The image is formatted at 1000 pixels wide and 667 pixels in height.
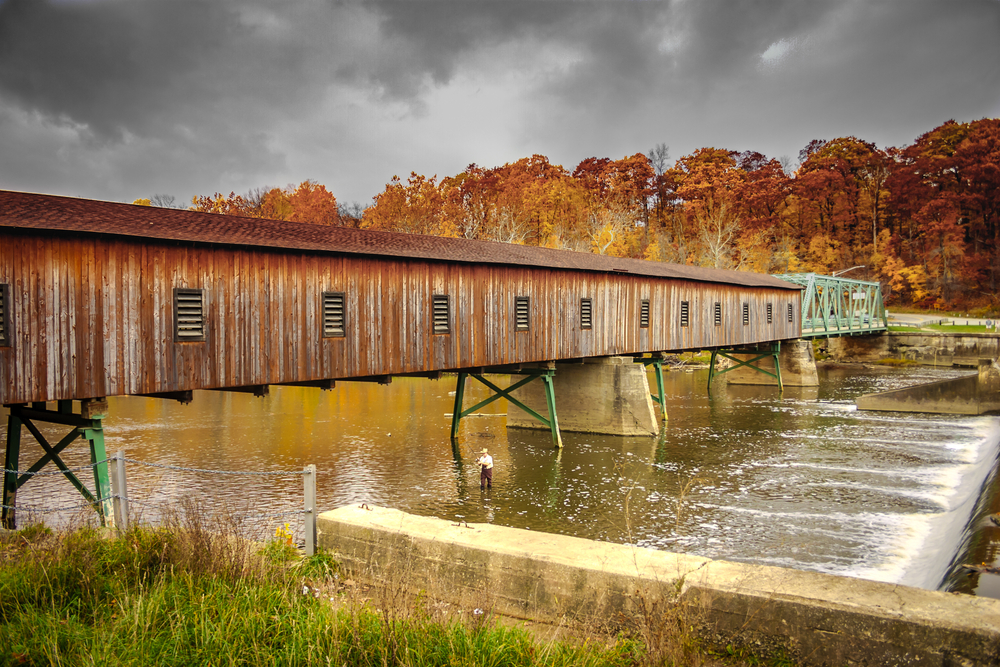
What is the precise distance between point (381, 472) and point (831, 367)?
130ft

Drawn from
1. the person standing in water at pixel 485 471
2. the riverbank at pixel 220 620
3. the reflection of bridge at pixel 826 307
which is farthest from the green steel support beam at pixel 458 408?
the reflection of bridge at pixel 826 307

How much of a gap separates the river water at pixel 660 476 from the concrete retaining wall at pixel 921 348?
19147 millimetres

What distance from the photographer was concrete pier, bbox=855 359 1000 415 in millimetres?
25969

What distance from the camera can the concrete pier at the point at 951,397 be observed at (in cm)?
2597

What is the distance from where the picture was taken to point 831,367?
46.5 meters

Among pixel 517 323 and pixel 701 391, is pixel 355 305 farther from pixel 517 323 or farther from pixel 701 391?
pixel 701 391

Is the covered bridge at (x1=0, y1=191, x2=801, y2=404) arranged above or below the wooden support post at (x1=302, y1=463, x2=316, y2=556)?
above

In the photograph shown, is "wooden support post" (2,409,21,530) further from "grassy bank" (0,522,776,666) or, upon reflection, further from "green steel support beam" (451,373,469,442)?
"green steel support beam" (451,373,469,442)

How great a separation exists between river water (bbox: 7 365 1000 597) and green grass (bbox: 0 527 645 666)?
191 inches

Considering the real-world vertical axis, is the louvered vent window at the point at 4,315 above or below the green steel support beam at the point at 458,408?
above

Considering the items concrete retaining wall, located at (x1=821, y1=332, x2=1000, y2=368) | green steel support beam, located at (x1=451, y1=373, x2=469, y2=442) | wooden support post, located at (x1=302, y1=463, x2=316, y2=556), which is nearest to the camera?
wooden support post, located at (x1=302, y1=463, x2=316, y2=556)

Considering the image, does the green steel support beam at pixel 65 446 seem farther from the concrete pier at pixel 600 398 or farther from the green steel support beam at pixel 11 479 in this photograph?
the concrete pier at pixel 600 398

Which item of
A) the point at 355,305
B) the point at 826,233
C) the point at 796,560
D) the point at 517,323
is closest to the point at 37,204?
the point at 355,305

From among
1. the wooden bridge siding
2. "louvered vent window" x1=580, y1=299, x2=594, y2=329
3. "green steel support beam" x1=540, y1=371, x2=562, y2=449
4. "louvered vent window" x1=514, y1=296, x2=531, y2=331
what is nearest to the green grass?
the wooden bridge siding
